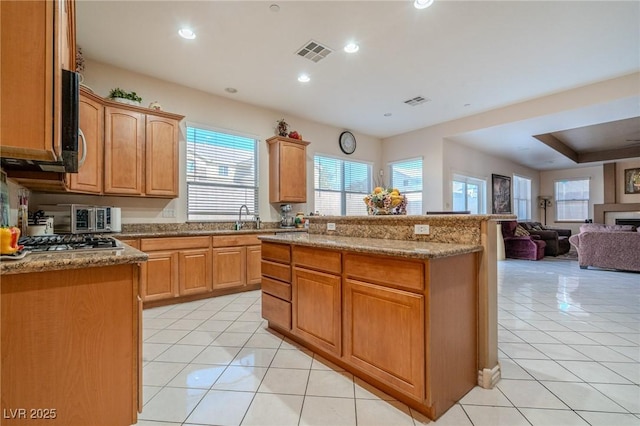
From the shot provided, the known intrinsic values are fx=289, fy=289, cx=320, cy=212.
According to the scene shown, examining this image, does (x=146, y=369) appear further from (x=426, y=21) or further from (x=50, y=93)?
(x=426, y=21)

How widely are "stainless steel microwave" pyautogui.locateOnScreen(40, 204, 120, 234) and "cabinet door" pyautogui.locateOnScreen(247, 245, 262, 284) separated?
69.9 inches

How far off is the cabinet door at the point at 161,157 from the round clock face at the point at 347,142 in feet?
11.2

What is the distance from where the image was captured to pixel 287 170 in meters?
5.01

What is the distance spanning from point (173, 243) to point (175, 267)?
11.9 inches

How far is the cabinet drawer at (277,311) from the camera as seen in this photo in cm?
255

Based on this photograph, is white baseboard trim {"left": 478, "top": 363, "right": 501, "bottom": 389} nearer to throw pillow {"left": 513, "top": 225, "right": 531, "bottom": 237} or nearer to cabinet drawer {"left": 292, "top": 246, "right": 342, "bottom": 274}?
cabinet drawer {"left": 292, "top": 246, "right": 342, "bottom": 274}

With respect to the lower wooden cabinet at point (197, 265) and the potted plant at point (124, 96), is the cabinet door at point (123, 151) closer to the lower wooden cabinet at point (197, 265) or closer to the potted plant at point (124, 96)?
the potted plant at point (124, 96)

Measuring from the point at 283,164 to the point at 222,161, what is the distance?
1.00 m

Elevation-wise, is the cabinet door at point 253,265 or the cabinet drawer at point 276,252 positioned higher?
the cabinet drawer at point 276,252

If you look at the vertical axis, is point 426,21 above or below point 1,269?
above

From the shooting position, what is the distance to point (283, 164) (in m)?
4.97

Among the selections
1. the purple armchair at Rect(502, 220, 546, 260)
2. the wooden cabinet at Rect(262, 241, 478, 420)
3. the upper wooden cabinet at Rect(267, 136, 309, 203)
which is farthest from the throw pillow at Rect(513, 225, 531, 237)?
the wooden cabinet at Rect(262, 241, 478, 420)

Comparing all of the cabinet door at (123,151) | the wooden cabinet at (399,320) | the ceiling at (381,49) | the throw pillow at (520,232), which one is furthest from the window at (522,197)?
the cabinet door at (123,151)

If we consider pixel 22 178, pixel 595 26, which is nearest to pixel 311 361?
pixel 22 178
